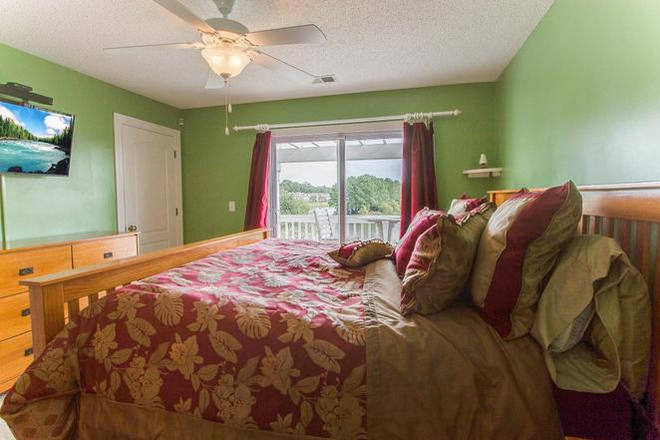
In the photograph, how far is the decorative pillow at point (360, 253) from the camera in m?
1.86

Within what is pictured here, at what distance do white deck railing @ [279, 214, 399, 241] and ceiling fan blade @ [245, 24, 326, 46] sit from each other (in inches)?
89.5

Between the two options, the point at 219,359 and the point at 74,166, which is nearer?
the point at 219,359

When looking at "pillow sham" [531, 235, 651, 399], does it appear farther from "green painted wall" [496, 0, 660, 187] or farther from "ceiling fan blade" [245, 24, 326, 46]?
"ceiling fan blade" [245, 24, 326, 46]

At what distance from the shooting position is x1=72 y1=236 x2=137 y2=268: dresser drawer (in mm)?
2438

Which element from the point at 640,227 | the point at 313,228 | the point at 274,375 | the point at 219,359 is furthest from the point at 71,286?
the point at 313,228

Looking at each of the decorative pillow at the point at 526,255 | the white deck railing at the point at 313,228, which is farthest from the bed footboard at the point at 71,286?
the white deck railing at the point at 313,228

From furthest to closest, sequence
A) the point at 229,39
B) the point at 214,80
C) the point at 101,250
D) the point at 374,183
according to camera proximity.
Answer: the point at 374,183, the point at 101,250, the point at 214,80, the point at 229,39

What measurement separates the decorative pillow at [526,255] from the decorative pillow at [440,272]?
9 cm

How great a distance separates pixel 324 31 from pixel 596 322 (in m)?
2.27

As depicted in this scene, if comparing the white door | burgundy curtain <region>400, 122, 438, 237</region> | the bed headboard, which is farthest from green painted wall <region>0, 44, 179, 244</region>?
the bed headboard

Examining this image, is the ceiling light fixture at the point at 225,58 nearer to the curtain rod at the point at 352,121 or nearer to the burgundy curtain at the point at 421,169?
the curtain rod at the point at 352,121

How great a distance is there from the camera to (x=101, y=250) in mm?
2625

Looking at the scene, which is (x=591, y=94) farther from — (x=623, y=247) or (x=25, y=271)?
(x=25, y=271)

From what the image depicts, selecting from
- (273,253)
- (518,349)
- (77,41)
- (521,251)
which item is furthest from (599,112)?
(77,41)
